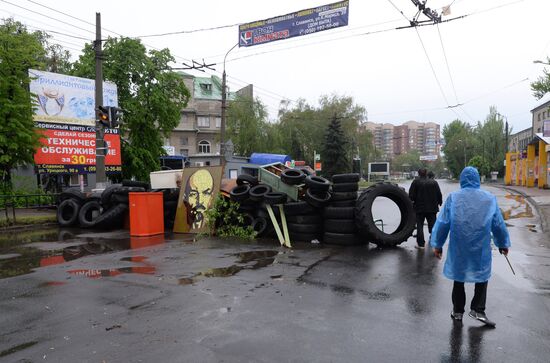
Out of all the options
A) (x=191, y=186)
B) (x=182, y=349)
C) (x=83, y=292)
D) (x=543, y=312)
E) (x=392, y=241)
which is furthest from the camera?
(x=191, y=186)

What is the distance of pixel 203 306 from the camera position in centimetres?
513

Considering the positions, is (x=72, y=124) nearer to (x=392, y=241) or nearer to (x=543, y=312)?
(x=392, y=241)

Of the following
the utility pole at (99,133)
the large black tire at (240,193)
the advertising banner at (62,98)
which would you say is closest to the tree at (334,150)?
the advertising banner at (62,98)

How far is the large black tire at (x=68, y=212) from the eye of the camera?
14.1 metres

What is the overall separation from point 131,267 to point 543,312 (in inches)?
253

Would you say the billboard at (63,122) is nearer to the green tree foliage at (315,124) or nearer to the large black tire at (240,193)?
the large black tire at (240,193)

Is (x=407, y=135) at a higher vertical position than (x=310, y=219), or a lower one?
higher

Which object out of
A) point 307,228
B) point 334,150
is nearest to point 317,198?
point 307,228

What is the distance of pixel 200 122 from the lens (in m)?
64.5

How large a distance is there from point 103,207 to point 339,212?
8369mm

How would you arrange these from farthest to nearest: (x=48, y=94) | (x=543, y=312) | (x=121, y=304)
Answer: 1. (x=48, y=94)
2. (x=121, y=304)
3. (x=543, y=312)

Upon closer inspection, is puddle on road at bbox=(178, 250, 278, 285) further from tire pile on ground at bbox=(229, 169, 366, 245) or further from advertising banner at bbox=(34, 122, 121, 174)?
advertising banner at bbox=(34, 122, 121, 174)

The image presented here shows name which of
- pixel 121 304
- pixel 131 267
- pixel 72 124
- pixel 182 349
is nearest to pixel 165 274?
pixel 131 267

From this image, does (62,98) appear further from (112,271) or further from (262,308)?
(262,308)
